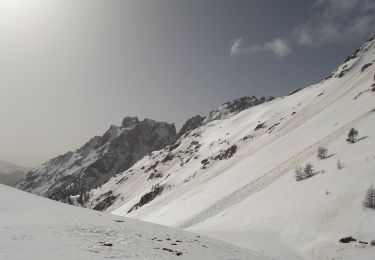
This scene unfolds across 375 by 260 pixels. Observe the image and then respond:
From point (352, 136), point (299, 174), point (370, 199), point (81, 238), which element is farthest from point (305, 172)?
point (81, 238)

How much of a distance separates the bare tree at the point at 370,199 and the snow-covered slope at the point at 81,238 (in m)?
8.49

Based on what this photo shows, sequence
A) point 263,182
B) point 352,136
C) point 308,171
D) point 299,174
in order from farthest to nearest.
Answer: point 263,182 < point 352,136 < point 299,174 < point 308,171

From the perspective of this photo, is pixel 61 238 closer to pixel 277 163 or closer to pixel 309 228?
pixel 309 228

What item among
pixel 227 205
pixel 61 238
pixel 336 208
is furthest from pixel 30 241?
pixel 227 205

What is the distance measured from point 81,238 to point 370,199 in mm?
18286

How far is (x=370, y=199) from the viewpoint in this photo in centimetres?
2383

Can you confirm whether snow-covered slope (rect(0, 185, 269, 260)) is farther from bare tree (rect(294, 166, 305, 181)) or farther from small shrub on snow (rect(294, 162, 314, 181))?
bare tree (rect(294, 166, 305, 181))

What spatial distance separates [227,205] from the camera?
4166 centimetres

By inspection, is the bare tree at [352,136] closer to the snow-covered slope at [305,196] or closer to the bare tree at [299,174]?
the snow-covered slope at [305,196]

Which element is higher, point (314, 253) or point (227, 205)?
point (227, 205)

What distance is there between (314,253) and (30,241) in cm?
1661

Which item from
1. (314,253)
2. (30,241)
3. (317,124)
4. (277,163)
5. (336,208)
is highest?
(317,124)

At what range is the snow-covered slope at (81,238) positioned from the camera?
13.5 metres

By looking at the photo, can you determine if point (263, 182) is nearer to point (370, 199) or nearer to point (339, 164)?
point (339, 164)
